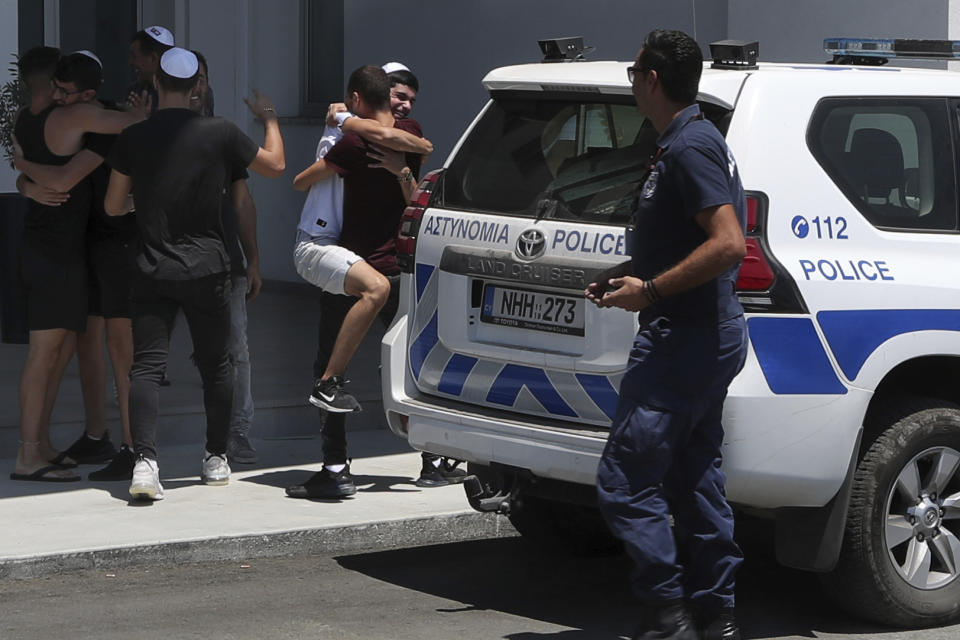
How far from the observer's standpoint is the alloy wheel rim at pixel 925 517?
5.57 metres

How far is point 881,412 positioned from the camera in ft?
18.2

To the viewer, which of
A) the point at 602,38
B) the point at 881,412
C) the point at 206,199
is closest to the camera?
the point at 881,412

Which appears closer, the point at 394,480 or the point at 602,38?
the point at 394,480

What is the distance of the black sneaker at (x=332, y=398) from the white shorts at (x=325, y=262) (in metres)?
0.38

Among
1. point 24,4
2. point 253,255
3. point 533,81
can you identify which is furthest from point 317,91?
point 533,81

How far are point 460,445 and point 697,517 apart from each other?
946mm

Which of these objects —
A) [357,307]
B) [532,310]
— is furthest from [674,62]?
[357,307]

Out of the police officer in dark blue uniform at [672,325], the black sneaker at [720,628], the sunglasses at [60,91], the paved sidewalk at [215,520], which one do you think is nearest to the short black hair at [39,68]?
the sunglasses at [60,91]

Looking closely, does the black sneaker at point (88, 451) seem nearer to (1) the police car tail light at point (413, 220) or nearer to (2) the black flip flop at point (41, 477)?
(2) the black flip flop at point (41, 477)

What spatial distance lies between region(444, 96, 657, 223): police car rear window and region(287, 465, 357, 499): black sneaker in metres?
1.81

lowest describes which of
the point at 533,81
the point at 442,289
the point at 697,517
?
the point at 697,517

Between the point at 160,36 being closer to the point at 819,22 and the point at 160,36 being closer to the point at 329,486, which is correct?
the point at 329,486

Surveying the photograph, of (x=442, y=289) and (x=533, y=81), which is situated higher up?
(x=533, y=81)

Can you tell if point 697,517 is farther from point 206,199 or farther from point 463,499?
point 206,199
